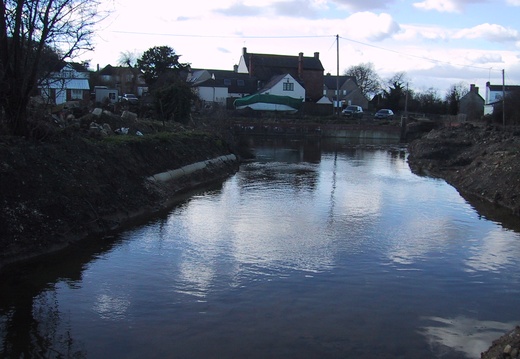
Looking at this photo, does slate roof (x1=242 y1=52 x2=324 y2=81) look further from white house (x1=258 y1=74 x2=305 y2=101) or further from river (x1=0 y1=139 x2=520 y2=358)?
river (x1=0 y1=139 x2=520 y2=358)

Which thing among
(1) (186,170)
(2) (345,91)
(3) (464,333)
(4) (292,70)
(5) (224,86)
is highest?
(4) (292,70)

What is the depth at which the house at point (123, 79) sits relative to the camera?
3278 inches

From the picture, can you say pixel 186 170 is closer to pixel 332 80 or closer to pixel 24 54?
pixel 24 54

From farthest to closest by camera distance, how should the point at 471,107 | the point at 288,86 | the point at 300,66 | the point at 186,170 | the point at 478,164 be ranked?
the point at 300,66, the point at 288,86, the point at 471,107, the point at 478,164, the point at 186,170

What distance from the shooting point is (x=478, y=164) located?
26.9 meters

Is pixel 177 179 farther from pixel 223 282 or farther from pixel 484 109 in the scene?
pixel 484 109

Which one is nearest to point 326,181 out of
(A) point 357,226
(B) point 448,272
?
(A) point 357,226

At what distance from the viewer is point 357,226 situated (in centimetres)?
1591

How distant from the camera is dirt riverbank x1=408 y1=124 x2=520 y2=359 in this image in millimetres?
17266

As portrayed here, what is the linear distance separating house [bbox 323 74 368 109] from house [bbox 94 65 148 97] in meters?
35.1

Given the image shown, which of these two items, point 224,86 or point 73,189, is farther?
point 224,86


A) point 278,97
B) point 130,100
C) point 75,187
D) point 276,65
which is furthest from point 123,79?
point 75,187

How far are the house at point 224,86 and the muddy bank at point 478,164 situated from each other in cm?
4377

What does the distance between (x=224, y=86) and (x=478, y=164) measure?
59.1 m
